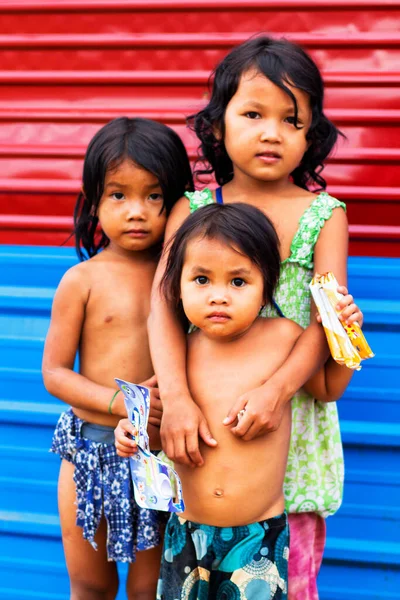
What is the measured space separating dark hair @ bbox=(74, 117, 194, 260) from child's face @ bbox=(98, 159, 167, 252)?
2 centimetres

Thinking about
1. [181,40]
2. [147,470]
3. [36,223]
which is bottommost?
[147,470]

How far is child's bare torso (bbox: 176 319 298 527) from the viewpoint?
2172 millimetres

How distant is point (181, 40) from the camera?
302 cm

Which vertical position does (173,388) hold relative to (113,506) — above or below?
above

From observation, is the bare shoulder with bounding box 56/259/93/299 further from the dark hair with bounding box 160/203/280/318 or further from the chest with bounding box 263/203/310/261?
the chest with bounding box 263/203/310/261

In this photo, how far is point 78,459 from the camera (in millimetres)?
2508

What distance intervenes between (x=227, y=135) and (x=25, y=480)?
1542 mm

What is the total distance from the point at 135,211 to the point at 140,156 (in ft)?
0.54

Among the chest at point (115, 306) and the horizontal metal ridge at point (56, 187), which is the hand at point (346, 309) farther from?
the horizontal metal ridge at point (56, 187)

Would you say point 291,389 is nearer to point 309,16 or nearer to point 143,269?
point 143,269

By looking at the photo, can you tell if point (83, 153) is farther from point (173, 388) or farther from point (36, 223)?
point (173, 388)

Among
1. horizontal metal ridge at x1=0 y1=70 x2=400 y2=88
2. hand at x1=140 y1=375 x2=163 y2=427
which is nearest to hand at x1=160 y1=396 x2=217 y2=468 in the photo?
hand at x1=140 y1=375 x2=163 y2=427

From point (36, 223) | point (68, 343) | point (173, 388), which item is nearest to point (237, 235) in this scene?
point (173, 388)

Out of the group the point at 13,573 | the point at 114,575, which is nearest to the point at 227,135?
the point at 114,575
